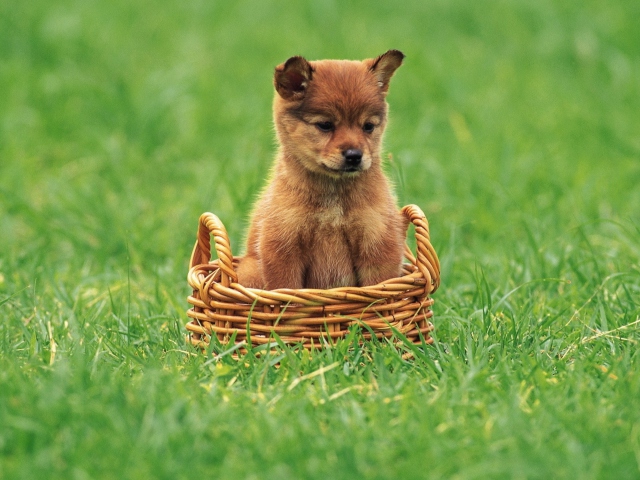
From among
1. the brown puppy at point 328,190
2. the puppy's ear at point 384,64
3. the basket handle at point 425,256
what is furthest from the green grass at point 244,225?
the puppy's ear at point 384,64

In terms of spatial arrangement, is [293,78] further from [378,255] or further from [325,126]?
[378,255]

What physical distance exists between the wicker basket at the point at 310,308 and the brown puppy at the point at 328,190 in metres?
0.21

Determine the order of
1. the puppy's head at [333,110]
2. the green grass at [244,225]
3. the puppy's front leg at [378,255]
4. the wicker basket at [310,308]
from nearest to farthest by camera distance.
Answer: the green grass at [244,225] → the wicker basket at [310,308] → the puppy's head at [333,110] → the puppy's front leg at [378,255]

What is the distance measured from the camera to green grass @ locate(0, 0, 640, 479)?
10.5 feet

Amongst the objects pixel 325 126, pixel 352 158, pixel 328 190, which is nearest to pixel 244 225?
pixel 328 190

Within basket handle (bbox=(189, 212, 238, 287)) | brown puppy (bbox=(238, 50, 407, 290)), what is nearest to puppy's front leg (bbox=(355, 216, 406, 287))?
brown puppy (bbox=(238, 50, 407, 290))

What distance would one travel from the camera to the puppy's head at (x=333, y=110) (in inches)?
160

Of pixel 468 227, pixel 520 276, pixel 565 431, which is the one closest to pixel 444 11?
pixel 468 227

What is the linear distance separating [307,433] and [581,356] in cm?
142

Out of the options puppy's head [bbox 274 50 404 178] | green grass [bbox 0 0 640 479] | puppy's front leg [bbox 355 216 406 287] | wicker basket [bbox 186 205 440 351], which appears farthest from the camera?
puppy's front leg [bbox 355 216 406 287]

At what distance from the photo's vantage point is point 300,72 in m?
4.12

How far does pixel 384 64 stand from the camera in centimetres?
428

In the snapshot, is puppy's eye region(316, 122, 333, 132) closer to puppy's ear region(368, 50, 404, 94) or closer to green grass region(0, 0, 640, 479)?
puppy's ear region(368, 50, 404, 94)

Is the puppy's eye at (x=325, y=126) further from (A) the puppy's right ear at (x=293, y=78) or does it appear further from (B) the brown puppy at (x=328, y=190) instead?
(A) the puppy's right ear at (x=293, y=78)
